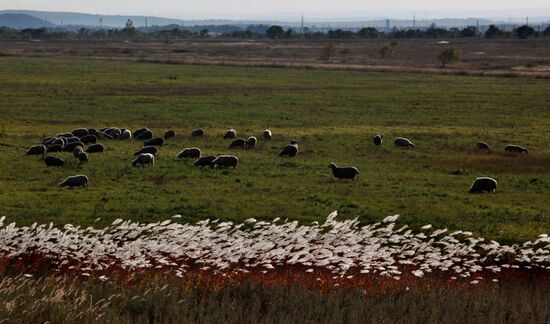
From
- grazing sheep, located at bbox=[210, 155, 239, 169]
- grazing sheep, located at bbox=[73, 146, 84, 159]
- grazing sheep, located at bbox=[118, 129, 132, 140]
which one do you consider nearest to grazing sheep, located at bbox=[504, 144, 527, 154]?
grazing sheep, located at bbox=[210, 155, 239, 169]

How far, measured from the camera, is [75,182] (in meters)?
26.9

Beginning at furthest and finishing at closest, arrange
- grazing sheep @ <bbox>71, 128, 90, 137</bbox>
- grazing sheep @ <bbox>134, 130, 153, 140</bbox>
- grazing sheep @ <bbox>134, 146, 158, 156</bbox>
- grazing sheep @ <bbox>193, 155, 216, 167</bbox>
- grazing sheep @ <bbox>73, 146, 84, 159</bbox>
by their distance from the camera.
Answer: grazing sheep @ <bbox>134, 130, 153, 140</bbox>
grazing sheep @ <bbox>71, 128, 90, 137</bbox>
grazing sheep @ <bbox>134, 146, 158, 156</bbox>
grazing sheep @ <bbox>73, 146, 84, 159</bbox>
grazing sheep @ <bbox>193, 155, 216, 167</bbox>

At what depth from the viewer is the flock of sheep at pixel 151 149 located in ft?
90.0

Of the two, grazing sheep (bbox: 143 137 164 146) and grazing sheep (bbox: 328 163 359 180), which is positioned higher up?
grazing sheep (bbox: 143 137 164 146)

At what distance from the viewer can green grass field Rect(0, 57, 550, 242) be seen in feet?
77.1

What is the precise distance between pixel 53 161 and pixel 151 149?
16.1 feet

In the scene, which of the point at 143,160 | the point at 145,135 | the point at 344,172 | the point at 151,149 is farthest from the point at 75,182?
the point at 145,135

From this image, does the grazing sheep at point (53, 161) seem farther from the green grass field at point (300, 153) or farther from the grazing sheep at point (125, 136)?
the grazing sheep at point (125, 136)

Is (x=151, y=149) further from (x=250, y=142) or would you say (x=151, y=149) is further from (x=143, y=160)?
(x=250, y=142)

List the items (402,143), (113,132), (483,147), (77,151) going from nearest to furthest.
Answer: (77,151)
(483,147)
(402,143)
(113,132)

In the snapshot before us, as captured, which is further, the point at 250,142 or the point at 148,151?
the point at 250,142

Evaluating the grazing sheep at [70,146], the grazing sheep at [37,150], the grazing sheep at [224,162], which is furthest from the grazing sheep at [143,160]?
the grazing sheep at [37,150]

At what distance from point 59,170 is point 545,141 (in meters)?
28.0

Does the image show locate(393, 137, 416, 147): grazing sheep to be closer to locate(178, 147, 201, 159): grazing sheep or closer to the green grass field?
the green grass field
